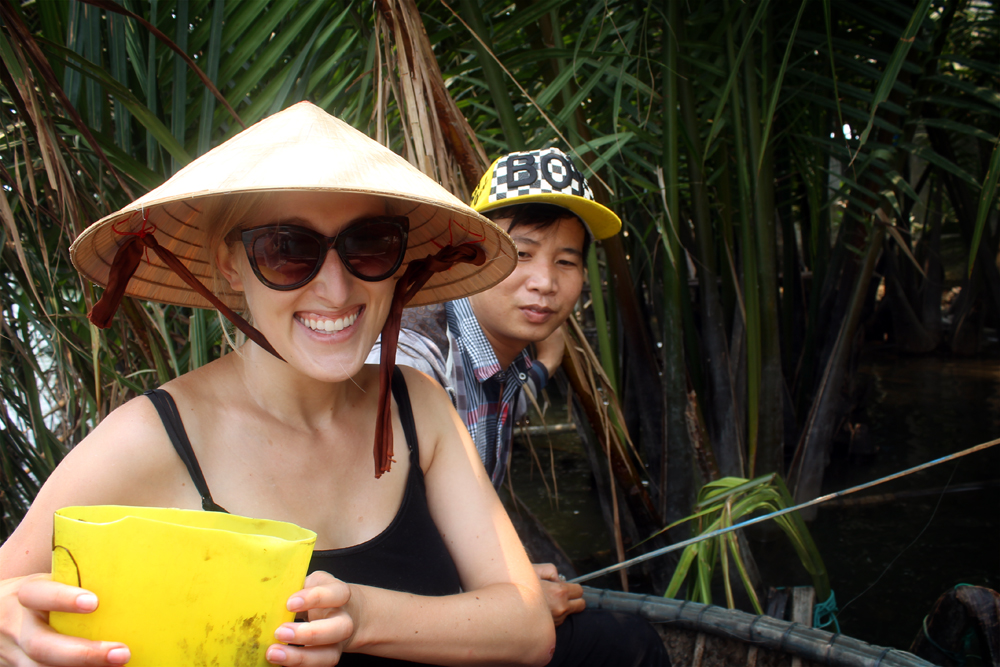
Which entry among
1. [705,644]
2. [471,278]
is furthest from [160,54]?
[705,644]

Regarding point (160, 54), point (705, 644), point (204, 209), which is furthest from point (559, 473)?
point (204, 209)

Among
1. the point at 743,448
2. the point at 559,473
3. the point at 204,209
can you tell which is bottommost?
the point at 559,473

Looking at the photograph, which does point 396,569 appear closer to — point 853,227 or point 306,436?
point 306,436

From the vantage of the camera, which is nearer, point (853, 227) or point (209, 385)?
point (209, 385)

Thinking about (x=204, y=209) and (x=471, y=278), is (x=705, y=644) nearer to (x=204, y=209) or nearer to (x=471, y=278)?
(x=471, y=278)

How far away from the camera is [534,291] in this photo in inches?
64.1

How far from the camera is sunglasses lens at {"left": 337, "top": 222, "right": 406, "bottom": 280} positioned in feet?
3.16

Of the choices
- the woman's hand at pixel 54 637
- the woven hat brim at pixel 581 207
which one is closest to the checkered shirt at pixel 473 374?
the woven hat brim at pixel 581 207

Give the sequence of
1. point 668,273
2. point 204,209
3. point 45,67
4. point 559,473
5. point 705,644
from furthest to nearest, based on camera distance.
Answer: point 559,473
point 668,273
point 705,644
point 45,67
point 204,209

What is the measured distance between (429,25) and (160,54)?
2.66 ft

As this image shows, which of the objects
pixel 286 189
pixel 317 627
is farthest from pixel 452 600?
pixel 286 189

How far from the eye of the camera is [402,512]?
1.09 meters

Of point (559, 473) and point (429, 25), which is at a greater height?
point (429, 25)

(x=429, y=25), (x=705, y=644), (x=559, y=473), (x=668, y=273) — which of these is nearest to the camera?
(x=705, y=644)
